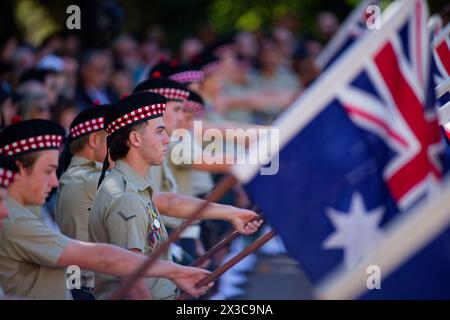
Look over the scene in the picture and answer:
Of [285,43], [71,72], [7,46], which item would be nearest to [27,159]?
[71,72]

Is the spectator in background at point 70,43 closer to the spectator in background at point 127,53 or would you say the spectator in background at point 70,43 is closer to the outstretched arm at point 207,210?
the spectator in background at point 127,53

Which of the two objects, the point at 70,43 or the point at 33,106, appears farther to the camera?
the point at 70,43

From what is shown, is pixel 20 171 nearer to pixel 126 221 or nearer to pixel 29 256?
pixel 29 256

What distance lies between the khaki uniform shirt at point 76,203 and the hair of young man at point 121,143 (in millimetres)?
670

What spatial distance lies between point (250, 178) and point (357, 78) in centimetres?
62

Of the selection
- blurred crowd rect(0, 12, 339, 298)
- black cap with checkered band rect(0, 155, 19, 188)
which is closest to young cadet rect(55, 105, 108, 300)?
blurred crowd rect(0, 12, 339, 298)

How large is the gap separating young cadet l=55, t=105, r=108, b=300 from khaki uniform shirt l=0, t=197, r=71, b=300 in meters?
0.94

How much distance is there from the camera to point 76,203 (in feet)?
23.6

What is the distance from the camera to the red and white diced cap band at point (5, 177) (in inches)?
222

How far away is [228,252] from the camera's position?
11047 mm

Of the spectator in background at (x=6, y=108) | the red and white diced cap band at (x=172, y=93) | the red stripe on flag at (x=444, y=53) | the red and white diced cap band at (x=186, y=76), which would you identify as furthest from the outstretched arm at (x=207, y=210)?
the spectator in background at (x=6, y=108)

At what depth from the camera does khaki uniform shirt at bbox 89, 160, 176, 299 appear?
20.1ft

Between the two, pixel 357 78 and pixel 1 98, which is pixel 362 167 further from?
pixel 1 98

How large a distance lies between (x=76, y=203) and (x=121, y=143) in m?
0.79
